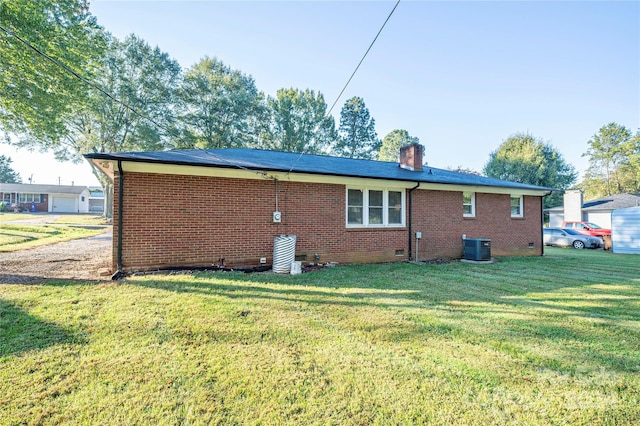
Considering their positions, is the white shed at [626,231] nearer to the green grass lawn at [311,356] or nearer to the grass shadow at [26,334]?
the green grass lawn at [311,356]

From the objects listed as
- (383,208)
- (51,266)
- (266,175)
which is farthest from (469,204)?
(51,266)

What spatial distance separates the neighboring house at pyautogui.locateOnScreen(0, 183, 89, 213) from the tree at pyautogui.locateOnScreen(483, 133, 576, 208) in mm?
59495

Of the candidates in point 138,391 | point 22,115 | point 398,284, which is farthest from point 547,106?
point 22,115

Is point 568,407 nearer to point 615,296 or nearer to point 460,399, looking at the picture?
point 460,399

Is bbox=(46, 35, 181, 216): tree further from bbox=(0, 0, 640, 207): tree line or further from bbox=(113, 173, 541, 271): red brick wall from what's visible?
bbox=(113, 173, 541, 271): red brick wall

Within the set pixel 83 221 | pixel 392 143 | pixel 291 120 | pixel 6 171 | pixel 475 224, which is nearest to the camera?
pixel 475 224

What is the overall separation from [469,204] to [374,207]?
4335 mm

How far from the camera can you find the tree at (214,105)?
28172 mm

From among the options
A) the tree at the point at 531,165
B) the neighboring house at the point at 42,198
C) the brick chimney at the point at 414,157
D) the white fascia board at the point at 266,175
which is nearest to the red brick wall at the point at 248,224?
the white fascia board at the point at 266,175

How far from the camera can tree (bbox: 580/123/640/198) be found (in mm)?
37969

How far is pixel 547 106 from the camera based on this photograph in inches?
656

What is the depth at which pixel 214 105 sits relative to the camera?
28734mm

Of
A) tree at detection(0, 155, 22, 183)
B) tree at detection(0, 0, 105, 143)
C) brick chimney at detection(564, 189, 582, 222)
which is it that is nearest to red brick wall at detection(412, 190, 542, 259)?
tree at detection(0, 0, 105, 143)

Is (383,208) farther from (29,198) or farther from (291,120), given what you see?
(29,198)
